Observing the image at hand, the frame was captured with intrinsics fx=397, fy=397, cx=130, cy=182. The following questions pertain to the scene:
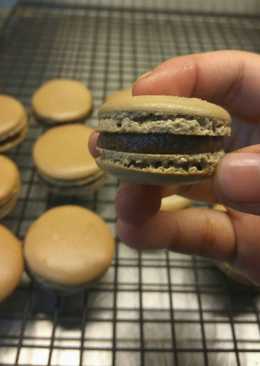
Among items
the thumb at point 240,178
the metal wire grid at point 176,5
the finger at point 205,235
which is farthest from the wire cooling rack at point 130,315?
the metal wire grid at point 176,5

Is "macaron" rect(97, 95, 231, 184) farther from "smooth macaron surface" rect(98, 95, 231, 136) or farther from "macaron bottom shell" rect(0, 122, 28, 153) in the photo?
"macaron bottom shell" rect(0, 122, 28, 153)

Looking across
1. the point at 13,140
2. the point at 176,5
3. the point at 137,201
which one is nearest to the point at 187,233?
the point at 137,201

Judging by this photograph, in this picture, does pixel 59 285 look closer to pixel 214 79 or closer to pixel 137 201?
pixel 137 201

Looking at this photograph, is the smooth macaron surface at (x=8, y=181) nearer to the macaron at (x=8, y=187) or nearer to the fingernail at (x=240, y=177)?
the macaron at (x=8, y=187)

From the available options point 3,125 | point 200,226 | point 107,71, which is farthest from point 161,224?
point 107,71

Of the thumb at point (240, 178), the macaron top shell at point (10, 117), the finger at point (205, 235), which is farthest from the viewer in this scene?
the macaron top shell at point (10, 117)

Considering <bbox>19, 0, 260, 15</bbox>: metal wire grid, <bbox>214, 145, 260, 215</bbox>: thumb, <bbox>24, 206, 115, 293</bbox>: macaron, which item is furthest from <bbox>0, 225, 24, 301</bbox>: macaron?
<bbox>19, 0, 260, 15</bbox>: metal wire grid
